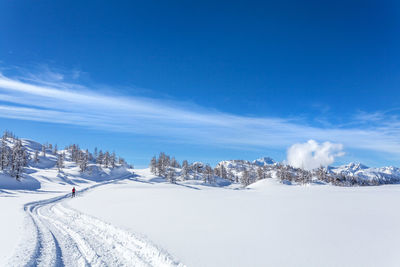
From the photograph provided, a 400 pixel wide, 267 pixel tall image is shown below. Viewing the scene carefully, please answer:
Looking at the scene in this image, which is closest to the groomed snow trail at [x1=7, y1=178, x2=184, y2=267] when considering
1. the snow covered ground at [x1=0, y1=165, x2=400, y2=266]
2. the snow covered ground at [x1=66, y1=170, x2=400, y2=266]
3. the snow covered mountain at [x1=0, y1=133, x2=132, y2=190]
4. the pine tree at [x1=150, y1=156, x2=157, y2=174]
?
the snow covered ground at [x1=0, y1=165, x2=400, y2=266]

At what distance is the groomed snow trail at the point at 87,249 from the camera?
27.6 ft

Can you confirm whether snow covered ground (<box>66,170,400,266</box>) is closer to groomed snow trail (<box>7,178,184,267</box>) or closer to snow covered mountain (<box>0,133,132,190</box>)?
groomed snow trail (<box>7,178,184,267</box>)

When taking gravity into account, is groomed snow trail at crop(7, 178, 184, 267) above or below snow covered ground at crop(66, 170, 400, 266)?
below

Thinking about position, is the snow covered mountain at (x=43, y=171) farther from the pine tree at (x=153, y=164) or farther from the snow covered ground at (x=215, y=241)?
the snow covered ground at (x=215, y=241)

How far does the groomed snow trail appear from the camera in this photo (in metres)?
8.40

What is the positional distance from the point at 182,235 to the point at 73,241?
17.5ft

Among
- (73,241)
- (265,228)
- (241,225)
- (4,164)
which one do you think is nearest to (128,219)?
(73,241)

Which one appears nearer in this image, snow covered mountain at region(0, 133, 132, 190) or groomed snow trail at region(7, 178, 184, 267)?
groomed snow trail at region(7, 178, 184, 267)

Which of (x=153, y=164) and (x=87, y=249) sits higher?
(x=153, y=164)

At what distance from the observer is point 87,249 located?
32.5ft

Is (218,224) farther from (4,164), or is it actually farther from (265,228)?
(4,164)

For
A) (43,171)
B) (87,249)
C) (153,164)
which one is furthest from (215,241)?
(153,164)

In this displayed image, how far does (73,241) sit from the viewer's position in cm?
1101

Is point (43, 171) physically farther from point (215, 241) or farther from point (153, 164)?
point (215, 241)
